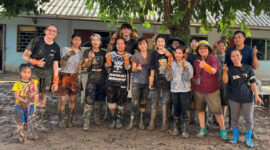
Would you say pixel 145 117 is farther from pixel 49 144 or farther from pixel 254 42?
pixel 254 42

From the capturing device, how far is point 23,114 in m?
3.39

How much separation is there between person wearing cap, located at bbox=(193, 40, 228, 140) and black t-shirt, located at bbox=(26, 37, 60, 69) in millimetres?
2257

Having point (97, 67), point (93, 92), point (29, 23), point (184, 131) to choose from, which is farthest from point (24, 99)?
point (29, 23)

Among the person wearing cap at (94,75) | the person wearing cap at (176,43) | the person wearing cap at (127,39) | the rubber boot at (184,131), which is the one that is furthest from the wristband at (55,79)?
the rubber boot at (184,131)

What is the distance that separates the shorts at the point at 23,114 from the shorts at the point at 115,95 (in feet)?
3.91

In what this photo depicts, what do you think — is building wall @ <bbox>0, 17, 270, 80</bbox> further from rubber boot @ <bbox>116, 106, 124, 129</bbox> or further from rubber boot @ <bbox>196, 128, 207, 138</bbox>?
rubber boot @ <bbox>196, 128, 207, 138</bbox>

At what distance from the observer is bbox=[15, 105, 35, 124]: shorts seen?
133 inches

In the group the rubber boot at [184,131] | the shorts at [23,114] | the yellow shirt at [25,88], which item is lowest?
the rubber boot at [184,131]

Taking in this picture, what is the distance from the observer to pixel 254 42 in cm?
1304

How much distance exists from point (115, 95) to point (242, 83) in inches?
77.7

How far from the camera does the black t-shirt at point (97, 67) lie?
13.5 ft

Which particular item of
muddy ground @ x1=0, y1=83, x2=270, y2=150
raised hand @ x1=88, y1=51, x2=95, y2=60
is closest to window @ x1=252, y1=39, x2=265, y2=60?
muddy ground @ x1=0, y1=83, x2=270, y2=150

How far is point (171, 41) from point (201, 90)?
1.11 meters

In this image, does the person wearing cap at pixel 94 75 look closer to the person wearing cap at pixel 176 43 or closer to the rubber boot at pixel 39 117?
the rubber boot at pixel 39 117
